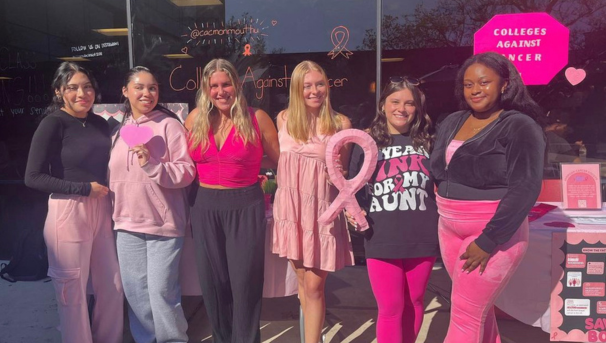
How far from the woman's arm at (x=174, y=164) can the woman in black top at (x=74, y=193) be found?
0.37m

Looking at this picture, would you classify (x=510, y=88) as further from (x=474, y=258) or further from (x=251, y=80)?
(x=251, y=80)

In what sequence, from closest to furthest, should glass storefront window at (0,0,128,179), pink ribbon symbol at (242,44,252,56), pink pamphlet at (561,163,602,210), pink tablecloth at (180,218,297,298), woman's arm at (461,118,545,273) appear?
woman's arm at (461,118,545,273) → pink tablecloth at (180,218,297,298) → pink pamphlet at (561,163,602,210) → pink ribbon symbol at (242,44,252,56) → glass storefront window at (0,0,128,179)

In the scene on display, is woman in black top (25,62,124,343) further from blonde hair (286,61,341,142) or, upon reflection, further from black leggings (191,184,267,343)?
blonde hair (286,61,341,142)

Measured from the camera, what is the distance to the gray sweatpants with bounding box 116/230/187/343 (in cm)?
279

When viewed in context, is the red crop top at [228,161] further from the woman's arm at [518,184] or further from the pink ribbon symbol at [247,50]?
the pink ribbon symbol at [247,50]

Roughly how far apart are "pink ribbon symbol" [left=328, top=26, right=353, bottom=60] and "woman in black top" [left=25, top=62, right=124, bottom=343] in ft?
7.87

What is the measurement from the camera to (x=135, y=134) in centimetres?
268

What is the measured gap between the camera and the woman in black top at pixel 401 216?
7.97 ft

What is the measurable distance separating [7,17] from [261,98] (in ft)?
10.9

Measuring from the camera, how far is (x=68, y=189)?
267 cm

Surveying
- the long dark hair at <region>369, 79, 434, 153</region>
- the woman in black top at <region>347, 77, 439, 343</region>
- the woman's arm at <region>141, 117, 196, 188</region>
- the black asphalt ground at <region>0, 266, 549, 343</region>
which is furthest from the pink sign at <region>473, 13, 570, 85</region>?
the woman's arm at <region>141, 117, 196, 188</region>

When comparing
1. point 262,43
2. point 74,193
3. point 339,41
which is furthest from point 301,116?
point 262,43

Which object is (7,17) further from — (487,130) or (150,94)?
(487,130)

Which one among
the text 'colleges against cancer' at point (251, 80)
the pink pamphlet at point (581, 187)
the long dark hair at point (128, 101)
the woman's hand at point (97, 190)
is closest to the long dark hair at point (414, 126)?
the long dark hair at point (128, 101)
